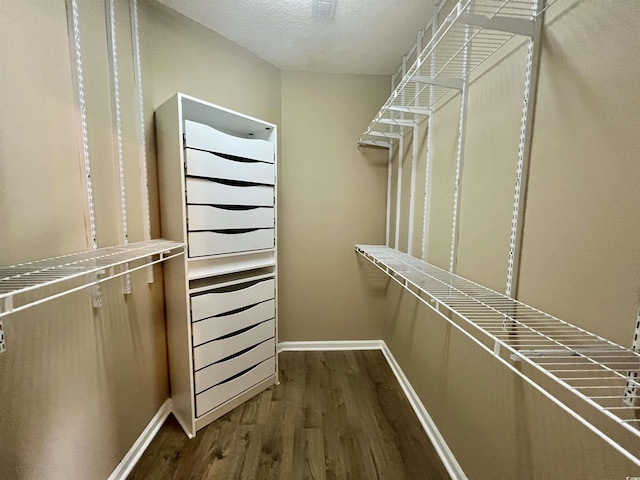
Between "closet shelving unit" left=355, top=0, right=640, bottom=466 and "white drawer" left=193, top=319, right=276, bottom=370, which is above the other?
"closet shelving unit" left=355, top=0, right=640, bottom=466

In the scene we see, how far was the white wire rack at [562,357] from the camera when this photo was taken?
0.54 meters

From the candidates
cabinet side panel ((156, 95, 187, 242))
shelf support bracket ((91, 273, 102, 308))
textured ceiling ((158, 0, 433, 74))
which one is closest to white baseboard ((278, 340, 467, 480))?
cabinet side panel ((156, 95, 187, 242))

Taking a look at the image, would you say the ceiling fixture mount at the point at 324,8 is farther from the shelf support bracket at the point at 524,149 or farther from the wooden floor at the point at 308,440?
the wooden floor at the point at 308,440

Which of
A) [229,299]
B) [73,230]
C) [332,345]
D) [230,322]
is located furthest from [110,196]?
[332,345]

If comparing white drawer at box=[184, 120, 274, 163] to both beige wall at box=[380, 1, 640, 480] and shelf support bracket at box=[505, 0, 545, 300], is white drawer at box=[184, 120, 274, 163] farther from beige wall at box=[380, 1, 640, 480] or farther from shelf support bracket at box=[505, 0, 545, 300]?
shelf support bracket at box=[505, 0, 545, 300]

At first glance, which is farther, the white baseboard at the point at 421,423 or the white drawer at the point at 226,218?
the white drawer at the point at 226,218

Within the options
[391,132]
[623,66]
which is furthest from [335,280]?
[623,66]

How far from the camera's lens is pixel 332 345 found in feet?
8.69

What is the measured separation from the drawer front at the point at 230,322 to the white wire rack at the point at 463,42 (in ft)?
4.83

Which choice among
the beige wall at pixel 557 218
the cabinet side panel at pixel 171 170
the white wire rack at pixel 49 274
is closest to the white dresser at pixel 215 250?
the cabinet side panel at pixel 171 170

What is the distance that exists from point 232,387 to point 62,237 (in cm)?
128

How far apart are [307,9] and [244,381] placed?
232 cm

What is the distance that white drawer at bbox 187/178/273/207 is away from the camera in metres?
1.55

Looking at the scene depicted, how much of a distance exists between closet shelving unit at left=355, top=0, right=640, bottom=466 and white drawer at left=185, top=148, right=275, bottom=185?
38.4 inches
